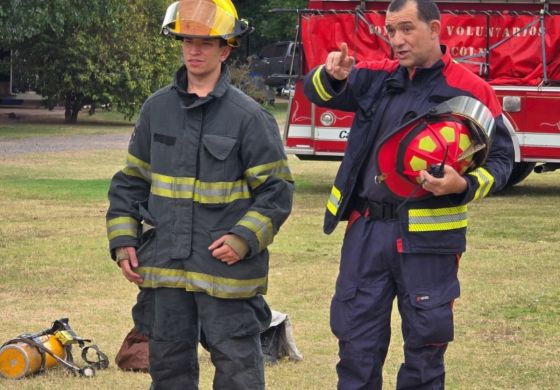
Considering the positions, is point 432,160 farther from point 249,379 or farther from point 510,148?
point 249,379

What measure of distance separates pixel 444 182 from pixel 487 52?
1125cm

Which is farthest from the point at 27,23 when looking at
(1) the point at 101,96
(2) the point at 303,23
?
(2) the point at 303,23

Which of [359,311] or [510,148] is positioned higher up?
[510,148]

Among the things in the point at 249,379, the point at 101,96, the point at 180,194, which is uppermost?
the point at 180,194

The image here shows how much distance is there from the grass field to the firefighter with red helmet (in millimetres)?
1559

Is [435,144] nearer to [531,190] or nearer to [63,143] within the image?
[531,190]

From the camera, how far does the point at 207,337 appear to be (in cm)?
500

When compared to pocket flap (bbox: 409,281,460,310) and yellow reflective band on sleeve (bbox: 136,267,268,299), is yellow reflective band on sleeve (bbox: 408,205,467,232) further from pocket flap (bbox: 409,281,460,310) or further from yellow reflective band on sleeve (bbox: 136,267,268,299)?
yellow reflective band on sleeve (bbox: 136,267,268,299)

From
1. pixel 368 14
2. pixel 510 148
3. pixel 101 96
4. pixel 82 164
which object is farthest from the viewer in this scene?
pixel 101 96

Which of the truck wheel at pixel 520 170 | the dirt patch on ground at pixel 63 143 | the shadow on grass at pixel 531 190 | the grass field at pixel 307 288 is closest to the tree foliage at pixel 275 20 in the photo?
the dirt patch on ground at pixel 63 143

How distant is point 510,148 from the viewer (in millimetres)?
5188

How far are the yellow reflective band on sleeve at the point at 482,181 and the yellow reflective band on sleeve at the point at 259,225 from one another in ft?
2.65

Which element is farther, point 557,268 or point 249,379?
point 557,268

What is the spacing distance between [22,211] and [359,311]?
374 inches
